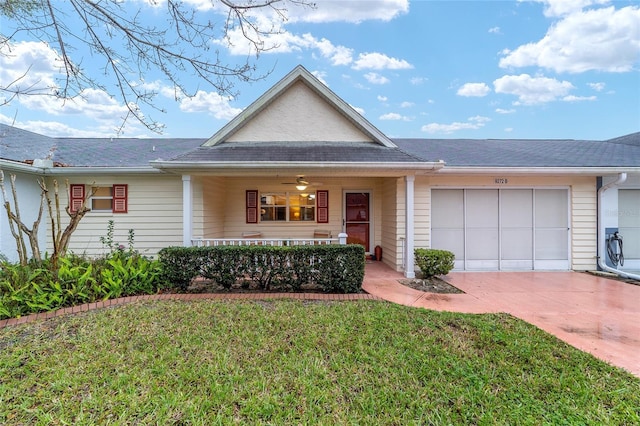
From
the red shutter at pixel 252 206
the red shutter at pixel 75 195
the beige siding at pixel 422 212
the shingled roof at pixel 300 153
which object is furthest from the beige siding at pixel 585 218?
the red shutter at pixel 75 195

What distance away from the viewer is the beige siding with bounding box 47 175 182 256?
8008mm

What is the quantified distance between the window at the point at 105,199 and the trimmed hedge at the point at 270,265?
3616 millimetres

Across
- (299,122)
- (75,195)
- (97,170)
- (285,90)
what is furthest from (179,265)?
(285,90)

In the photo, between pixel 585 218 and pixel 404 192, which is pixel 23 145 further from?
pixel 585 218

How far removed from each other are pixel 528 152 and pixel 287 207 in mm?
7817

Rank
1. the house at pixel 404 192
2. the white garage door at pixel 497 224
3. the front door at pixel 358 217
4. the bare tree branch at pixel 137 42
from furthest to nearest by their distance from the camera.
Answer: the front door at pixel 358 217, the white garage door at pixel 497 224, the house at pixel 404 192, the bare tree branch at pixel 137 42

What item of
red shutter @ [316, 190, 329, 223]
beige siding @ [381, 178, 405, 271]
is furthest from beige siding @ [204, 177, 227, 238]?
beige siding @ [381, 178, 405, 271]

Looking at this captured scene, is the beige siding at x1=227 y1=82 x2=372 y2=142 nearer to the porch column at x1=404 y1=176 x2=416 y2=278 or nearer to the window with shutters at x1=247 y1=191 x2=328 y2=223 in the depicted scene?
the porch column at x1=404 y1=176 x2=416 y2=278

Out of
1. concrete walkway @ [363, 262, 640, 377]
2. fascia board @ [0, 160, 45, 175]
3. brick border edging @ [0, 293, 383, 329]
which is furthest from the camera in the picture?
fascia board @ [0, 160, 45, 175]

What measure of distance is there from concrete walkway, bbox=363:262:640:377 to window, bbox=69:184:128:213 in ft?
23.0

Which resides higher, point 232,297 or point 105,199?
point 105,199

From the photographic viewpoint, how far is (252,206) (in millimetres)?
9500

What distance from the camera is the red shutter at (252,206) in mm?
9484

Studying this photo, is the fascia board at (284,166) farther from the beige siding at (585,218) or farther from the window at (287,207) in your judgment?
the beige siding at (585,218)
